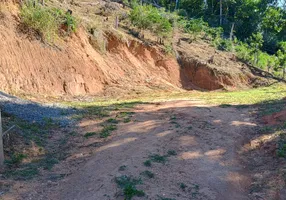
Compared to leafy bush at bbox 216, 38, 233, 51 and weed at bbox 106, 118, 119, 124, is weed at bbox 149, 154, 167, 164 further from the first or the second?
leafy bush at bbox 216, 38, 233, 51

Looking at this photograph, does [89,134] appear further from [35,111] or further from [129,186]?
[129,186]

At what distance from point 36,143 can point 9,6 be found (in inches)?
389

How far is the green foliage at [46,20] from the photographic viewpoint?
15.3 meters

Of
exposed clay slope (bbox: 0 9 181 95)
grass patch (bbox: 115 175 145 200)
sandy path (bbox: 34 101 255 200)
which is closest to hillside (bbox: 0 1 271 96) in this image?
exposed clay slope (bbox: 0 9 181 95)

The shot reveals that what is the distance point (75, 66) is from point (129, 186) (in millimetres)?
12251

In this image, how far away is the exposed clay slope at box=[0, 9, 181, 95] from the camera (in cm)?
1400

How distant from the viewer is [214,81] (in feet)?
73.5

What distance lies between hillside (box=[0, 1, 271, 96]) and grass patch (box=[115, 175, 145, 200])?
346 inches

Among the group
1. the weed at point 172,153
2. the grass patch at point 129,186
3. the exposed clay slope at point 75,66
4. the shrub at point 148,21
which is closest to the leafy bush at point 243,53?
the exposed clay slope at point 75,66

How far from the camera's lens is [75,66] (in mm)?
16641

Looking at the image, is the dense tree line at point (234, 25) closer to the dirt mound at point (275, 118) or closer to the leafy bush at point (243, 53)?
the leafy bush at point (243, 53)

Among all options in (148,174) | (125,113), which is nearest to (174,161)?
(148,174)

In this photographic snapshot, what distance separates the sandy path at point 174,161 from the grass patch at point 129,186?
92mm

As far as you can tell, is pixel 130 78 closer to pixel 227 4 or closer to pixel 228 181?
pixel 228 181
